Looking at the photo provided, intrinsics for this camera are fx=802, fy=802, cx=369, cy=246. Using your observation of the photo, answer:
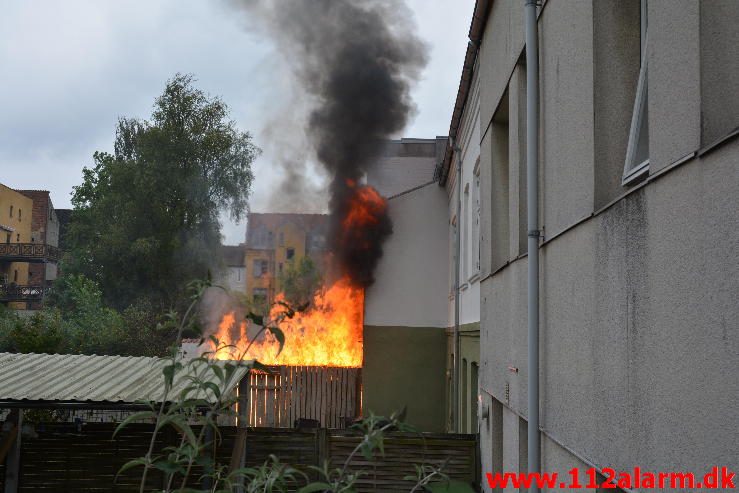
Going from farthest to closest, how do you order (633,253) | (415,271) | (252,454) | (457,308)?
(415,271) → (457,308) → (252,454) → (633,253)

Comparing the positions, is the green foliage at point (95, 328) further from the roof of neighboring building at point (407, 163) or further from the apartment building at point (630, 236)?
the apartment building at point (630, 236)

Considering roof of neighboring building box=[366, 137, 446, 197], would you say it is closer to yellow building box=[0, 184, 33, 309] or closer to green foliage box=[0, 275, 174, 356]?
green foliage box=[0, 275, 174, 356]

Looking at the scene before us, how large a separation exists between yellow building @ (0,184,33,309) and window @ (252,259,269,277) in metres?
19.5

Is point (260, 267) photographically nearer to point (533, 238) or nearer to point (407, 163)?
point (407, 163)

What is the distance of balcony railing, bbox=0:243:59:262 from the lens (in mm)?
52594

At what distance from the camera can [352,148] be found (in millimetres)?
23578

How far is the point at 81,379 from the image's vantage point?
9625mm

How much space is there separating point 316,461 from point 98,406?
3353mm

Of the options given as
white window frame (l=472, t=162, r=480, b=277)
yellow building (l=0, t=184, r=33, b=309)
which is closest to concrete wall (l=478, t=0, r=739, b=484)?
white window frame (l=472, t=162, r=480, b=277)

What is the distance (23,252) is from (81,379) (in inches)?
1874

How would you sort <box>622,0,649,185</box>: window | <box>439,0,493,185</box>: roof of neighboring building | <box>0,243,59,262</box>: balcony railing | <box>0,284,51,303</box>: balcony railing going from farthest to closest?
<box>0,243,59,262</box>: balcony railing, <box>0,284,51,303</box>: balcony railing, <box>439,0,493,185</box>: roof of neighboring building, <box>622,0,649,185</box>: window

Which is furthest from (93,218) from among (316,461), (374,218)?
(316,461)

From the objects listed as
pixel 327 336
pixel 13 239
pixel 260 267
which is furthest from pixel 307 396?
pixel 260 267

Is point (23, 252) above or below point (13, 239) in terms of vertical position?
below
